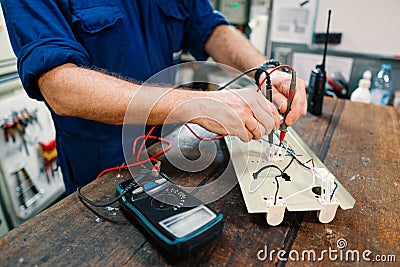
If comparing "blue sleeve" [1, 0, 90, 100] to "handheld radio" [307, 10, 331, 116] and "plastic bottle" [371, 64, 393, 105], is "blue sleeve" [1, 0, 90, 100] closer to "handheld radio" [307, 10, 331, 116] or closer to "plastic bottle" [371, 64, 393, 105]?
"handheld radio" [307, 10, 331, 116]

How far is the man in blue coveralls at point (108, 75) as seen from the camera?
721 millimetres

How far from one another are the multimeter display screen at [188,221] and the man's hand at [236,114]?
0.75 ft

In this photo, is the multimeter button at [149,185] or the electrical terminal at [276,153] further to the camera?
the electrical terminal at [276,153]

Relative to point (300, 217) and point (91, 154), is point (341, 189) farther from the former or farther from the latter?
point (91, 154)

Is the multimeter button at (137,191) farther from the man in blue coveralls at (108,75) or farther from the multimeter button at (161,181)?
the man in blue coveralls at (108,75)

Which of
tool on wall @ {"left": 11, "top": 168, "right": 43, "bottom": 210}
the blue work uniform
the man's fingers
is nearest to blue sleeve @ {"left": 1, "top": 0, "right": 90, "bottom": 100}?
the blue work uniform

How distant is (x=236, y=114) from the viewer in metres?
0.73

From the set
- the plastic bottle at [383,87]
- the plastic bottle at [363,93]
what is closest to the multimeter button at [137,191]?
the plastic bottle at [363,93]

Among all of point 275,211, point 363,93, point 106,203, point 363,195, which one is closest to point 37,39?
point 106,203

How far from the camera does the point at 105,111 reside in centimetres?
73

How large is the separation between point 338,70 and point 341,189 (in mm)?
1187

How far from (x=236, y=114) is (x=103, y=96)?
297 millimetres

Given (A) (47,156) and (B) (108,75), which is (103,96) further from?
(A) (47,156)

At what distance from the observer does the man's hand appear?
2.43 ft
